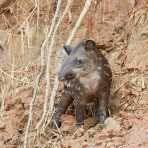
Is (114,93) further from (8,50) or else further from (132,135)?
(8,50)

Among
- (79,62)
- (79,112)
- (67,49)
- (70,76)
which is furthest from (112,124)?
(67,49)

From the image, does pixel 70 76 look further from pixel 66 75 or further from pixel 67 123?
pixel 67 123

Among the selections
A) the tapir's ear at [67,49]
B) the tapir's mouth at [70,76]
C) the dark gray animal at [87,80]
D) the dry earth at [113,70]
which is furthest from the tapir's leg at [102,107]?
the tapir's ear at [67,49]

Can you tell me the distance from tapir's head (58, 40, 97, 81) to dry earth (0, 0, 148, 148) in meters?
0.51

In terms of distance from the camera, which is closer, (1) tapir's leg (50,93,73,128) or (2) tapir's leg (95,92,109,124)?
(2) tapir's leg (95,92,109,124)

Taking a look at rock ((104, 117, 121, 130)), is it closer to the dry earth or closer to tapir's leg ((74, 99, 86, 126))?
the dry earth

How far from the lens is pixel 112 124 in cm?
728

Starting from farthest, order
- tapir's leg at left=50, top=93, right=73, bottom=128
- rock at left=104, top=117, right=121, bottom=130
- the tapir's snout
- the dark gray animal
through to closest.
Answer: tapir's leg at left=50, top=93, right=73, bottom=128
the dark gray animal
the tapir's snout
rock at left=104, top=117, right=121, bottom=130

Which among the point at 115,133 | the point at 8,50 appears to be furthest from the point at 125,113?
the point at 8,50

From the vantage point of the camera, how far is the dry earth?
7.22 metres

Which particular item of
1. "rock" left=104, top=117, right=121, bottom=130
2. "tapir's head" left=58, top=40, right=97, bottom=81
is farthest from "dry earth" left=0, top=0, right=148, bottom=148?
"tapir's head" left=58, top=40, right=97, bottom=81

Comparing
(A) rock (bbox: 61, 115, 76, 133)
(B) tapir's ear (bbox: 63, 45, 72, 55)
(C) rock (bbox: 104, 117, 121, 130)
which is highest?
(B) tapir's ear (bbox: 63, 45, 72, 55)

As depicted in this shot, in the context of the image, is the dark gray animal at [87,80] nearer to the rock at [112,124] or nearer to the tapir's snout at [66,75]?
the tapir's snout at [66,75]

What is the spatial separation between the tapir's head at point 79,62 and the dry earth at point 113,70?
51 cm
